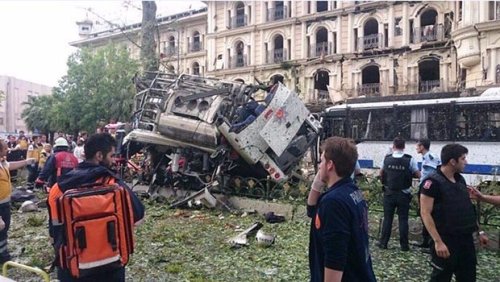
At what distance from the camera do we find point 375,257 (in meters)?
6.31

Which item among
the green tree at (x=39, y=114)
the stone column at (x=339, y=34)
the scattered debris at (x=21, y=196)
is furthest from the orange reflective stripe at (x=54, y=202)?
the green tree at (x=39, y=114)

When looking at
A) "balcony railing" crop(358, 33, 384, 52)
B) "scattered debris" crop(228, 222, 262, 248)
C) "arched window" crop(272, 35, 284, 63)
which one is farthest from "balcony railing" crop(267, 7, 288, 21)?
"scattered debris" crop(228, 222, 262, 248)

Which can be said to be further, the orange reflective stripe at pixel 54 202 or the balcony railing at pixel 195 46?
the balcony railing at pixel 195 46

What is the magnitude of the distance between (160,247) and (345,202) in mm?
4973

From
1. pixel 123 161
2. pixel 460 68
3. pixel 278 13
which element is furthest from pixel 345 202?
pixel 278 13

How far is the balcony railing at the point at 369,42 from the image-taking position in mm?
30347

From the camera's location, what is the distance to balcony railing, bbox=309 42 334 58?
32.2 metres

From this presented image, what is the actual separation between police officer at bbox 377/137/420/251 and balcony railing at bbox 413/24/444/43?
24389 mm

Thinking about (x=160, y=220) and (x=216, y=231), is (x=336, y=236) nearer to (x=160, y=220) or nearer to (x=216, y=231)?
(x=216, y=231)

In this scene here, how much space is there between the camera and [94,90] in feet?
95.8

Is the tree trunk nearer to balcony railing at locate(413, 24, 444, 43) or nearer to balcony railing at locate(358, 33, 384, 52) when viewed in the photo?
balcony railing at locate(358, 33, 384, 52)

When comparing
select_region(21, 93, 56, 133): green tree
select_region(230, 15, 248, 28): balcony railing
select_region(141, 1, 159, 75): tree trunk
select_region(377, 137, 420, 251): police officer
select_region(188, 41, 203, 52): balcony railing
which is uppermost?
select_region(230, 15, 248, 28): balcony railing

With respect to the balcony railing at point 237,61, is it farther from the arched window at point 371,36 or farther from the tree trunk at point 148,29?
the tree trunk at point 148,29

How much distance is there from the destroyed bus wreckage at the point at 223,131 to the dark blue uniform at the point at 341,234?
267 inches
